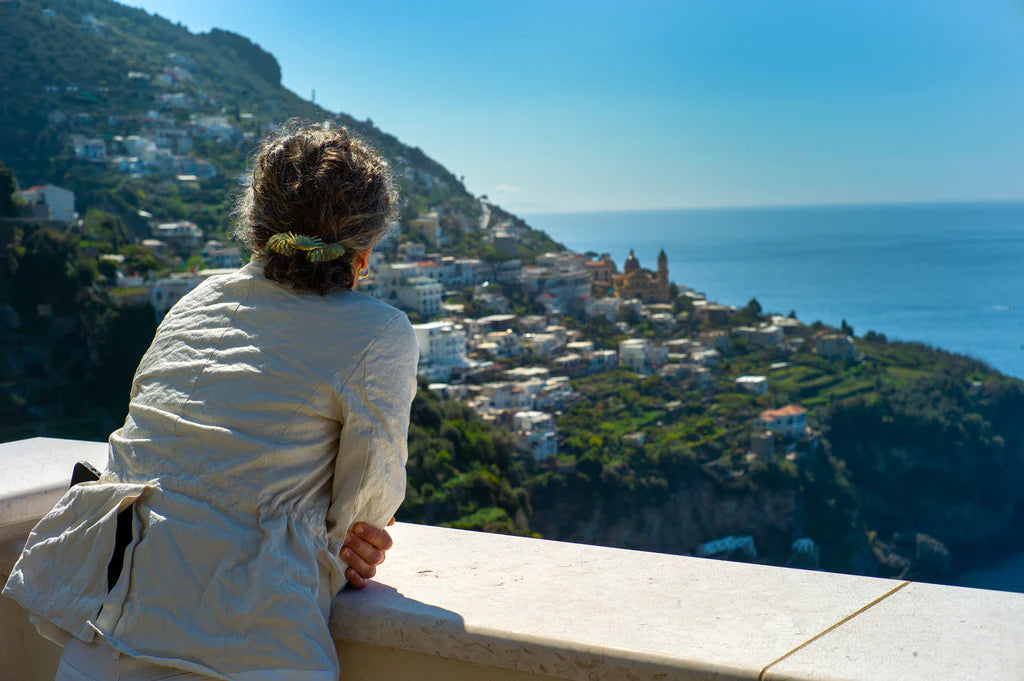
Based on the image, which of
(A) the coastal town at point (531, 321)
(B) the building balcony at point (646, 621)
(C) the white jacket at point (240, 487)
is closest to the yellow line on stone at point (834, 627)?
(B) the building balcony at point (646, 621)

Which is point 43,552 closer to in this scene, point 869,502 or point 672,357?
point 869,502

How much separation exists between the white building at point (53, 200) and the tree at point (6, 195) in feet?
3.92

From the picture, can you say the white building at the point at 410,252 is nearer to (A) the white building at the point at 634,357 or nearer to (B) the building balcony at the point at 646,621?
(A) the white building at the point at 634,357

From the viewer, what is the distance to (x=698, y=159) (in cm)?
6144

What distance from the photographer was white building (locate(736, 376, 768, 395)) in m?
26.2

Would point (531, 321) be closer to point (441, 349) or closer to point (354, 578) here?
point (441, 349)


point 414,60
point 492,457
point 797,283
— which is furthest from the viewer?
point 797,283

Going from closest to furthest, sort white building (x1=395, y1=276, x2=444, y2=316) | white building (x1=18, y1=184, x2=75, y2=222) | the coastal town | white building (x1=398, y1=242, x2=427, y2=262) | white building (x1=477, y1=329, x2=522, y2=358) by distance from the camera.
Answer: the coastal town → white building (x1=18, y1=184, x2=75, y2=222) → white building (x1=477, y1=329, x2=522, y2=358) → white building (x1=395, y1=276, x2=444, y2=316) → white building (x1=398, y1=242, x2=427, y2=262)

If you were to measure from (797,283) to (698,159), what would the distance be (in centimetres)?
1505

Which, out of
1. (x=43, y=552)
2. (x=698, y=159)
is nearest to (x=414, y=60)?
(x=698, y=159)

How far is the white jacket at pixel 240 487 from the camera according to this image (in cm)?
77

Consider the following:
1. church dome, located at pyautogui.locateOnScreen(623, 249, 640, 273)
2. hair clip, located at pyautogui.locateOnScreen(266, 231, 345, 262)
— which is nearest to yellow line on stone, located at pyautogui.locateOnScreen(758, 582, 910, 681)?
hair clip, located at pyautogui.locateOnScreen(266, 231, 345, 262)

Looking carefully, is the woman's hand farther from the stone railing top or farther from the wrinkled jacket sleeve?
the stone railing top

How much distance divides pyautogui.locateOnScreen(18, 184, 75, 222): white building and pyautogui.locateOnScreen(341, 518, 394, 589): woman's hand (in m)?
24.3
